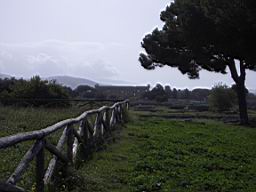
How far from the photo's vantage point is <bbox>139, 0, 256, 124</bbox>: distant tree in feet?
74.9

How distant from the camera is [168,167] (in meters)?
10.2

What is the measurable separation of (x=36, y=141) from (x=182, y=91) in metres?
77.7

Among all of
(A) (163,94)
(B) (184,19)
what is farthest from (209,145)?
(A) (163,94)

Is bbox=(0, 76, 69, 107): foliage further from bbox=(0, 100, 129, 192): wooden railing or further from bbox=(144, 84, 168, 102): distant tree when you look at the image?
bbox=(144, 84, 168, 102): distant tree

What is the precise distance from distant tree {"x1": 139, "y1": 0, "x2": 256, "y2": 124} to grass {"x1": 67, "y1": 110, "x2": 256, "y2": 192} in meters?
8.93

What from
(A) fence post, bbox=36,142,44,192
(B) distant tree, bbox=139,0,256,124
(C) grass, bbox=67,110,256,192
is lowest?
(C) grass, bbox=67,110,256,192

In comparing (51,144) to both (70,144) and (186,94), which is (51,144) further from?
(186,94)

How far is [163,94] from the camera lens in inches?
2734

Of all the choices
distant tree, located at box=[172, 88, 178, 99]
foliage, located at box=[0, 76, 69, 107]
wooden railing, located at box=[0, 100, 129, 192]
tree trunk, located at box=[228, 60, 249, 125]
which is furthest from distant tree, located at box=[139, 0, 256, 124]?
distant tree, located at box=[172, 88, 178, 99]

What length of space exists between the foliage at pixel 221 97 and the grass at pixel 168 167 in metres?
31.2

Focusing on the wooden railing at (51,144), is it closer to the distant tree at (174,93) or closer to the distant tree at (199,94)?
the distant tree at (174,93)

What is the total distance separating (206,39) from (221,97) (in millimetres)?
19874

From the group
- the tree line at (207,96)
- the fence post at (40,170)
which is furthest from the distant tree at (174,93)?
the fence post at (40,170)

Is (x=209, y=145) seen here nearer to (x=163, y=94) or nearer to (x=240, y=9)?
(x=240, y=9)
